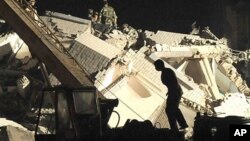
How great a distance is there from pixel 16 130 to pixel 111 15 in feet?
25.9

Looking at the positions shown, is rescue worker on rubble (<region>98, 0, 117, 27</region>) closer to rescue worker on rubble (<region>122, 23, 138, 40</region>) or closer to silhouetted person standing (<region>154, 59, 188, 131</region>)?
rescue worker on rubble (<region>122, 23, 138, 40</region>)

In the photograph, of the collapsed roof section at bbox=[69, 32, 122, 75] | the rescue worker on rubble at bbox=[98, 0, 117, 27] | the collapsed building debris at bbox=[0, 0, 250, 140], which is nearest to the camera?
the collapsed building debris at bbox=[0, 0, 250, 140]

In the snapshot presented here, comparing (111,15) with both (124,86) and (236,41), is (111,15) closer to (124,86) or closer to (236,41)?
(236,41)

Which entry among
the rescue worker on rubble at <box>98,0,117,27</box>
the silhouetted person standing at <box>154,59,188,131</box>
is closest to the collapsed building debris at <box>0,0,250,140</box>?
the rescue worker on rubble at <box>98,0,117,27</box>

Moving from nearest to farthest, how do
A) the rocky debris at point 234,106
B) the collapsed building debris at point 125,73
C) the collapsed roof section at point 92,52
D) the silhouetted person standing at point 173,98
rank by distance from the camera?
the silhouetted person standing at point 173,98
the collapsed building debris at point 125,73
the rocky debris at point 234,106
the collapsed roof section at point 92,52

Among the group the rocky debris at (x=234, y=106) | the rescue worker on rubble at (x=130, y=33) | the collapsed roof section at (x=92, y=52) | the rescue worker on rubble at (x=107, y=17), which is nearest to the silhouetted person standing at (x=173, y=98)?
the rocky debris at (x=234, y=106)

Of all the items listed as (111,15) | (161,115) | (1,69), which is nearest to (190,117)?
(161,115)

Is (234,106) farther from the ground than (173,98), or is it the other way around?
(173,98)

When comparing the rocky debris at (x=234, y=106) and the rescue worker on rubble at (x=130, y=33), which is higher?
the rescue worker on rubble at (x=130, y=33)

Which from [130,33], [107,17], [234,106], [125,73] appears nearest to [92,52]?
[125,73]

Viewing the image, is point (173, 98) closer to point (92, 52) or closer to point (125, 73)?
point (125, 73)

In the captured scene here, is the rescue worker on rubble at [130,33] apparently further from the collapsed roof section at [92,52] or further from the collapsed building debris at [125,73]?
the collapsed roof section at [92,52]

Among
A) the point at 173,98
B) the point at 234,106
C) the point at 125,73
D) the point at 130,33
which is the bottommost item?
the point at 234,106

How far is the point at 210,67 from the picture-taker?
42.9 feet
